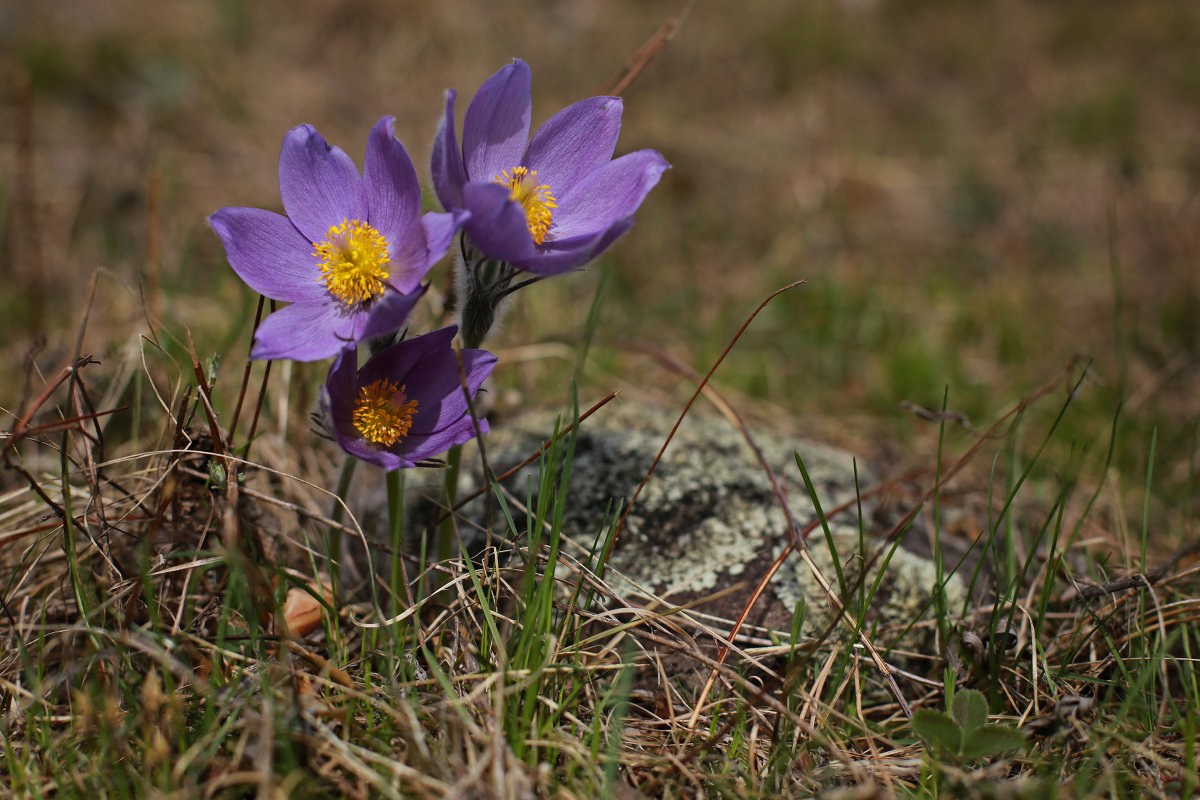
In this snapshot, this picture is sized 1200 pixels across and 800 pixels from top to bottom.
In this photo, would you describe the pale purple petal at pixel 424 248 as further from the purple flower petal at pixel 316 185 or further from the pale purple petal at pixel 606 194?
the pale purple petal at pixel 606 194

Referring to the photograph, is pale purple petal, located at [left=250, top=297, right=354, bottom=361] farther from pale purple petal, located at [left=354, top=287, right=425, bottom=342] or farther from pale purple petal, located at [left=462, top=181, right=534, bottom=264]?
pale purple petal, located at [left=462, top=181, right=534, bottom=264]

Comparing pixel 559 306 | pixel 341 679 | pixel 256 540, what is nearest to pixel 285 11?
pixel 559 306

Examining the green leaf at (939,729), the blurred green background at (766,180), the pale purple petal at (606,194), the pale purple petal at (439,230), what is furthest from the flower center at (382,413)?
the green leaf at (939,729)

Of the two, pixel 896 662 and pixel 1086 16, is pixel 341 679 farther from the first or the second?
pixel 1086 16

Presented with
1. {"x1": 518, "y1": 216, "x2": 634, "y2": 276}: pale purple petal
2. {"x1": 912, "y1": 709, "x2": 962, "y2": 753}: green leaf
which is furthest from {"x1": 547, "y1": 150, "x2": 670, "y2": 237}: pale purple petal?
{"x1": 912, "y1": 709, "x2": 962, "y2": 753}: green leaf

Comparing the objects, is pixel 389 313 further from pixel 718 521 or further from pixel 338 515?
pixel 718 521

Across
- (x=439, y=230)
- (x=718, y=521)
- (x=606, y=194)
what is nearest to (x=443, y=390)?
(x=439, y=230)
